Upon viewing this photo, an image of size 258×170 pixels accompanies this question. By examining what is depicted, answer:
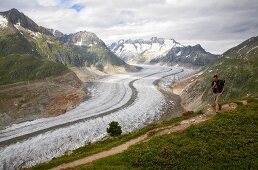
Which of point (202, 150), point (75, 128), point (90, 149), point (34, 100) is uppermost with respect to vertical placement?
point (202, 150)

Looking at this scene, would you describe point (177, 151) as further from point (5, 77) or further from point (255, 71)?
point (5, 77)

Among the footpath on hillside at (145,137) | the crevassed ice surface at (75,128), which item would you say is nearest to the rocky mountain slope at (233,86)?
the crevassed ice surface at (75,128)

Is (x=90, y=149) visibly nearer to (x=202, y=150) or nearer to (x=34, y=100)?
(x=202, y=150)

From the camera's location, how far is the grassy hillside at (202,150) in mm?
31906

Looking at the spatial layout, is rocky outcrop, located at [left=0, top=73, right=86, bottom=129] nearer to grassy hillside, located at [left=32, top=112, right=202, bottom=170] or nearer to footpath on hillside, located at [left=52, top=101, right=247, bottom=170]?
grassy hillside, located at [left=32, top=112, right=202, bottom=170]

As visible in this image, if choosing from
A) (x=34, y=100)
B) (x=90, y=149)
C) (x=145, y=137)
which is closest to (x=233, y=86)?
(x=34, y=100)

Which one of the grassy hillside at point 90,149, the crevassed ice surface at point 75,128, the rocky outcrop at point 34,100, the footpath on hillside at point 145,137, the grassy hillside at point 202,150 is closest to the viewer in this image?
the grassy hillside at point 202,150

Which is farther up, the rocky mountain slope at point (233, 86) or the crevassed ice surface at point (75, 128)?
the rocky mountain slope at point (233, 86)

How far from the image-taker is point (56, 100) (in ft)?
492

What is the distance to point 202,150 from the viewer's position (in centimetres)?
3341

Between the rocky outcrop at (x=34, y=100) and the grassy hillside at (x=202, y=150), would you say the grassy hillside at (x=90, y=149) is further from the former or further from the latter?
the rocky outcrop at (x=34, y=100)

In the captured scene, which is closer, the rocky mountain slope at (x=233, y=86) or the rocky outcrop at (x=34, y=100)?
the rocky mountain slope at (x=233, y=86)

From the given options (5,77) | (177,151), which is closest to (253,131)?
(177,151)

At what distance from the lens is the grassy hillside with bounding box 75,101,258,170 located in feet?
105
